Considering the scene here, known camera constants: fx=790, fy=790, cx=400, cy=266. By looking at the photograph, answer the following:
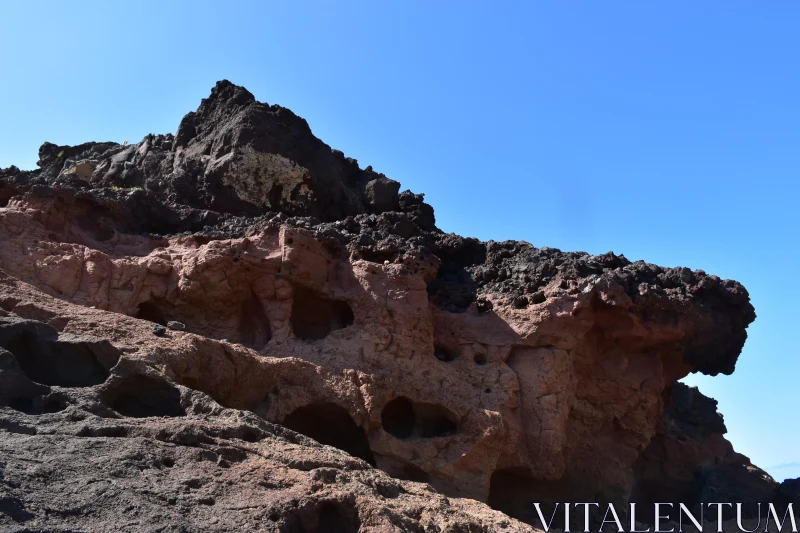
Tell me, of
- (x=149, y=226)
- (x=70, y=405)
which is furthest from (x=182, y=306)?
(x=70, y=405)

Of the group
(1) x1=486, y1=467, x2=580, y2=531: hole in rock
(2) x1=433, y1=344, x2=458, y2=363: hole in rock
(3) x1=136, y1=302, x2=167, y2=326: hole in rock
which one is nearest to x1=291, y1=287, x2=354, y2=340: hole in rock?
(2) x1=433, y1=344, x2=458, y2=363: hole in rock

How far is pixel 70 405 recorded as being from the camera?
6805 mm

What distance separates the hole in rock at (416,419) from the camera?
1100 centimetres

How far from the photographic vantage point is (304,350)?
10695mm

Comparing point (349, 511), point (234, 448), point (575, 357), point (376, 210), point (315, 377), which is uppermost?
point (376, 210)

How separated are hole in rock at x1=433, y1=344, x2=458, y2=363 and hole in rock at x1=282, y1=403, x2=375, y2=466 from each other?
222 cm

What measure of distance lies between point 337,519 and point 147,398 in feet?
8.38

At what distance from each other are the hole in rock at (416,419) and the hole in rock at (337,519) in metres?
4.68

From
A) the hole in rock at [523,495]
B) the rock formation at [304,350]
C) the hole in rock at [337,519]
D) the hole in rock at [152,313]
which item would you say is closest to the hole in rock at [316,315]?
the rock formation at [304,350]

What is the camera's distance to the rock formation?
6273 mm

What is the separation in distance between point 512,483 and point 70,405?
24.2 ft

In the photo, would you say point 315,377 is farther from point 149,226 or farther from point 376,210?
point 376,210

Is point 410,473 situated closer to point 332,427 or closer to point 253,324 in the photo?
point 332,427

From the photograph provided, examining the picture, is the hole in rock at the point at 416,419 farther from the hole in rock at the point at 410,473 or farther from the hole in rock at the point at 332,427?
the hole in rock at the point at 410,473
